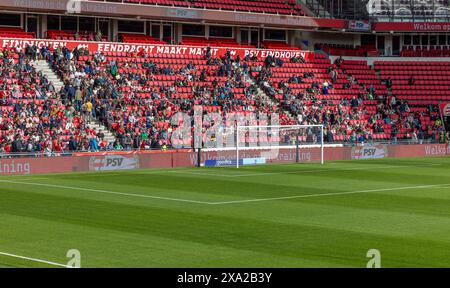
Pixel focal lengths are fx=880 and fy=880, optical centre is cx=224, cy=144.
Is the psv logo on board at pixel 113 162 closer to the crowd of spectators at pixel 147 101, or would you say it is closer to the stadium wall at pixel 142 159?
the stadium wall at pixel 142 159

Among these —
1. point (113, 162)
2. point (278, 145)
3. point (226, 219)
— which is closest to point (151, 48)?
point (278, 145)

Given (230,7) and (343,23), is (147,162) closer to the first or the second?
(230,7)

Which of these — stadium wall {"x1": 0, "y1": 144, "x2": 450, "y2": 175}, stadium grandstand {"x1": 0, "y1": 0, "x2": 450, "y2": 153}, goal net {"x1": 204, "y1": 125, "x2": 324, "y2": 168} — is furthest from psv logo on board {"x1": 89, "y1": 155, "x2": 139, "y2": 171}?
goal net {"x1": 204, "y1": 125, "x2": 324, "y2": 168}

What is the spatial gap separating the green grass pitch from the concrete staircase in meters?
7.96

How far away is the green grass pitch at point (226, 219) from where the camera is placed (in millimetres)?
17031

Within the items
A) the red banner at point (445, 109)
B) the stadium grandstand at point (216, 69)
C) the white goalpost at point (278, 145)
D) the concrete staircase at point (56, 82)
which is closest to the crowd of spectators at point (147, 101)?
the stadium grandstand at point (216, 69)

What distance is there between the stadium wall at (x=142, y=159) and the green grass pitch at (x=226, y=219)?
192cm

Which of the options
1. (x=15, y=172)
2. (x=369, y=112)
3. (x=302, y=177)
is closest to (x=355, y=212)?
(x=302, y=177)

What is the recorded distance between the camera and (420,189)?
3219 centimetres

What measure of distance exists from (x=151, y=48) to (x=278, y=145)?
12.8 metres

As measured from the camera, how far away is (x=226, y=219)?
74.9 ft

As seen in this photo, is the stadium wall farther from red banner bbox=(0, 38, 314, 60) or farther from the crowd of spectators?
red banner bbox=(0, 38, 314, 60)

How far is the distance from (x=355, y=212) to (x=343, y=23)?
45062mm
